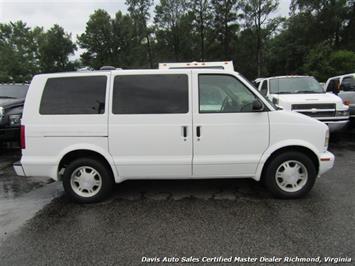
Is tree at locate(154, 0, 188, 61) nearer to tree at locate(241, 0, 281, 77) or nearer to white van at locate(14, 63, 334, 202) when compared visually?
tree at locate(241, 0, 281, 77)

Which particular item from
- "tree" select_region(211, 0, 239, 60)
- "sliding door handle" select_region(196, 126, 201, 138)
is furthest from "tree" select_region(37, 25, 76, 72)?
"sliding door handle" select_region(196, 126, 201, 138)

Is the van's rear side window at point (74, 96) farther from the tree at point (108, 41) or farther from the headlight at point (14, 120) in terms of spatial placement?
the tree at point (108, 41)

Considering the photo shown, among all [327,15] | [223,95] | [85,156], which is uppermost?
[327,15]

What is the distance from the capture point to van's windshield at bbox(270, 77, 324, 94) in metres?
9.14

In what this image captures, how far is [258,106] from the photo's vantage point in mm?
4445

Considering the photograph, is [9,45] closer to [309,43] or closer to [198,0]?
[198,0]

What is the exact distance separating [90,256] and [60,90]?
248 centimetres

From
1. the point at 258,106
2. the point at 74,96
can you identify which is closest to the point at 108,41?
the point at 74,96

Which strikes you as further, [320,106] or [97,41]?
[97,41]

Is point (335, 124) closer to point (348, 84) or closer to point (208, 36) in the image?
point (348, 84)

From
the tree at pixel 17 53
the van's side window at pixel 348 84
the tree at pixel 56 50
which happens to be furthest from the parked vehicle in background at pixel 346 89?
the tree at pixel 17 53

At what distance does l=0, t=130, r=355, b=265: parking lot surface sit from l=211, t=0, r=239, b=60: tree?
44671mm

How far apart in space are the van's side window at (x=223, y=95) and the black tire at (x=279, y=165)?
34.1 inches

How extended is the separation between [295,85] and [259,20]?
3944 cm
